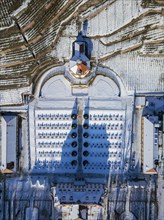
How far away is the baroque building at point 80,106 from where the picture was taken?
16.7m

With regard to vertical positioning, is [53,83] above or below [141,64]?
below

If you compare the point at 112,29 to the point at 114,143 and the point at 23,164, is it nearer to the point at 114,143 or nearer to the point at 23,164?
the point at 114,143

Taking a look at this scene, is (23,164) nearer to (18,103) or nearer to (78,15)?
(18,103)

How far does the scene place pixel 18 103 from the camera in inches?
673

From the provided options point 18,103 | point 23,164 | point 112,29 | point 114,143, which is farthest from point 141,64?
point 23,164

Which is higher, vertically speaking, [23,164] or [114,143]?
[114,143]

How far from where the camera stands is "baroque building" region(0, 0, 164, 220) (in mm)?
16734

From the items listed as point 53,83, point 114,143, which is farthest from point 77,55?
point 114,143

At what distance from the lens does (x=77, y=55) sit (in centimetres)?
1652

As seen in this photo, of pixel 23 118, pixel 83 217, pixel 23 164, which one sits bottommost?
pixel 83 217

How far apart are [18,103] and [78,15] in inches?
240

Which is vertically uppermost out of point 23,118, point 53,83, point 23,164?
point 53,83

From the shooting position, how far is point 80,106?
55.8 feet

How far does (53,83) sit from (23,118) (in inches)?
106
